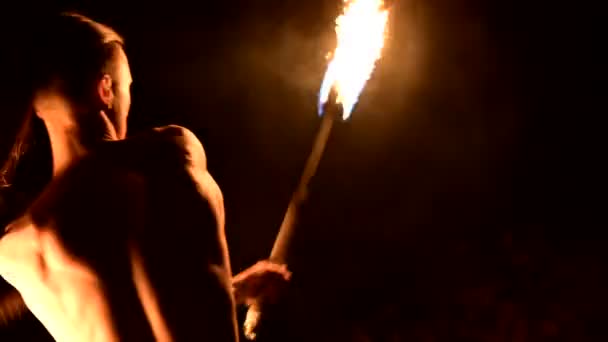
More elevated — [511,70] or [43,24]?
[43,24]

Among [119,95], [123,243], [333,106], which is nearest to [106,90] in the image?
[119,95]

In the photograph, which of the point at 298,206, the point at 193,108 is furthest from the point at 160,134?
the point at 193,108

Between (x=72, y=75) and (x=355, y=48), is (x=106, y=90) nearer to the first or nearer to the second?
(x=72, y=75)

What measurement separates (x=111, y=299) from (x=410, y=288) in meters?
3.48

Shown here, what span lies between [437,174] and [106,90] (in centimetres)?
333

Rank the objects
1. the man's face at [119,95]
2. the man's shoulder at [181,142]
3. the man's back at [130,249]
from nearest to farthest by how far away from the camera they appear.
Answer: the man's back at [130,249], the man's shoulder at [181,142], the man's face at [119,95]

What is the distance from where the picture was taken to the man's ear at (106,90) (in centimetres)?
206

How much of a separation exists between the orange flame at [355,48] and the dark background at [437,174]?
1.58 meters

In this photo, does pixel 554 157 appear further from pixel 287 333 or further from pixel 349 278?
pixel 287 333

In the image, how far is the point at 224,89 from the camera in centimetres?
427

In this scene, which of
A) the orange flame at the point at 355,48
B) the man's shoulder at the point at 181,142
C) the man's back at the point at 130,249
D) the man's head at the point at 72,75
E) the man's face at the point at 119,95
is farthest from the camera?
the orange flame at the point at 355,48

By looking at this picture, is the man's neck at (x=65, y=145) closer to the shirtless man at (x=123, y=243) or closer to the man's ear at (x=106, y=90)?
the shirtless man at (x=123, y=243)

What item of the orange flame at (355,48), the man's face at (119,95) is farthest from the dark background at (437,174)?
the man's face at (119,95)

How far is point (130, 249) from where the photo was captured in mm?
1700
